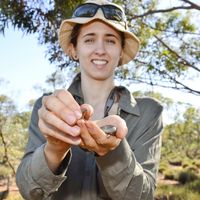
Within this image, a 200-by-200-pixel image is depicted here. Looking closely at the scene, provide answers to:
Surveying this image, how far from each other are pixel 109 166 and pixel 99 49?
463 mm

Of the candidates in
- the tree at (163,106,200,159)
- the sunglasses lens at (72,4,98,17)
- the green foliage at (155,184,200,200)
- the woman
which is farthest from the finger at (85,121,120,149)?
the tree at (163,106,200,159)

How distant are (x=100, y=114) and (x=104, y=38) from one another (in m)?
0.24

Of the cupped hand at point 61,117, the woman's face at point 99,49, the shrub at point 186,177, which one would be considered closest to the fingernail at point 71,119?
the cupped hand at point 61,117

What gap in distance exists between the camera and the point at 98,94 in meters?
1.38

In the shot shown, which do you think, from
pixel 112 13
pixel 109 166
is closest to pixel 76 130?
pixel 109 166

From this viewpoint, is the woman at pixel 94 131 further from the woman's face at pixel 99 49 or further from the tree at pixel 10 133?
the tree at pixel 10 133

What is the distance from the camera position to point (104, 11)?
53.2 inches

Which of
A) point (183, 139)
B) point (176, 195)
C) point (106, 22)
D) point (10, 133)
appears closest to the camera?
point (106, 22)

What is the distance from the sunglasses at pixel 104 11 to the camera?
4.37ft

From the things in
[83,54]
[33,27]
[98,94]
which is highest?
[33,27]

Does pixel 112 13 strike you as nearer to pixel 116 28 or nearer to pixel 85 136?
pixel 116 28

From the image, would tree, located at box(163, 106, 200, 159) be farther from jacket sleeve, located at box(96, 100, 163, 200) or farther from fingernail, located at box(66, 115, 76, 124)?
fingernail, located at box(66, 115, 76, 124)

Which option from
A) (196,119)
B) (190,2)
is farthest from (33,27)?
(196,119)

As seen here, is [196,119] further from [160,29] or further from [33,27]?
[33,27]
